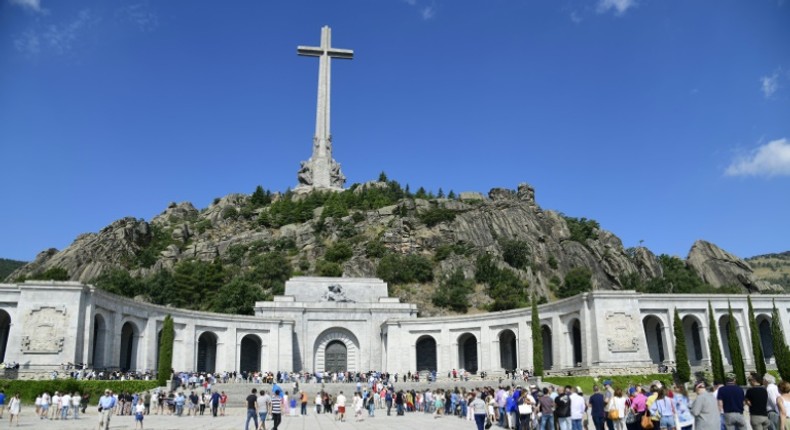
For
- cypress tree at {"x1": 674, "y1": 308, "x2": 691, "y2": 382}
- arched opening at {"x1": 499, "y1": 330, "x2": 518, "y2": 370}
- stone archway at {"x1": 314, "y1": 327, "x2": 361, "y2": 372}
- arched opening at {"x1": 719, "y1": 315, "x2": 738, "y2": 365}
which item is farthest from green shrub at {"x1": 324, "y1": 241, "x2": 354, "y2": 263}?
cypress tree at {"x1": 674, "y1": 308, "x2": 691, "y2": 382}

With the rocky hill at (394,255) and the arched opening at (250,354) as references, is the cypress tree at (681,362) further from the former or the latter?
the arched opening at (250,354)

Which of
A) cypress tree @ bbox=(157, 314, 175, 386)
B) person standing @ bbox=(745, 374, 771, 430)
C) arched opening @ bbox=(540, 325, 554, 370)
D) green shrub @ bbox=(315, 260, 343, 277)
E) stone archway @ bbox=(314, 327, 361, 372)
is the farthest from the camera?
green shrub @ bbox=(315, 260, 343, 277)

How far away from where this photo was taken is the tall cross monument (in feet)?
297

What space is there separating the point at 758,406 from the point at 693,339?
38.7m

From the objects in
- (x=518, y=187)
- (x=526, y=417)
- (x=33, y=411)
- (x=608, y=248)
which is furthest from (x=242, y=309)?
(x=518, y=187)

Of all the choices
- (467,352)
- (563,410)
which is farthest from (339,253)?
(563,410)

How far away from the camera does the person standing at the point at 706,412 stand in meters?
11.4

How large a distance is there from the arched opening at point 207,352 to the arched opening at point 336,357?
848 cm

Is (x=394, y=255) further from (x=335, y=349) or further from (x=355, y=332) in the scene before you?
(x=335, y=349)

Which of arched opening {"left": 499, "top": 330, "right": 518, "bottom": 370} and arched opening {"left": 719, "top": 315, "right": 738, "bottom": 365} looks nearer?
arched opening {"left": 719, "top": 315, "right": 738, "bottom": 365}

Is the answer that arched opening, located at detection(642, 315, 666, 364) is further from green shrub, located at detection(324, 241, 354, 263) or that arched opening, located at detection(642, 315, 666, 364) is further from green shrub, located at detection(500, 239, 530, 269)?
green shrub, located at detection(324, 241, 354, 263)

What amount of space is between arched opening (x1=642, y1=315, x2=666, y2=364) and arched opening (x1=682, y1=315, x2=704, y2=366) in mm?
1784

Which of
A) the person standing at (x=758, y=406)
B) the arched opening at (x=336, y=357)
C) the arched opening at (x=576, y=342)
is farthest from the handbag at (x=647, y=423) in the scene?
the arched opening at (x=336, y=357)

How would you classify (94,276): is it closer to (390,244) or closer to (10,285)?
(390,244)
